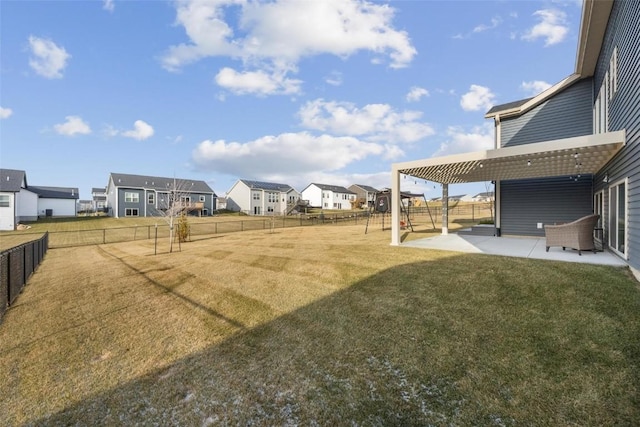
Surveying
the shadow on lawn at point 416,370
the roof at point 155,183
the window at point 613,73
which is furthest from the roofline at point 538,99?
the roof at point 155,183

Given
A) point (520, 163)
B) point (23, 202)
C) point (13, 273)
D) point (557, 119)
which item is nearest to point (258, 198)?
point (23, 202)

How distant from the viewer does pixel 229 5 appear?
440 inches

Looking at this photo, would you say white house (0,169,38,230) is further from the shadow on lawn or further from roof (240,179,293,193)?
the shadow on lawn

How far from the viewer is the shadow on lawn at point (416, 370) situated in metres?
2.63

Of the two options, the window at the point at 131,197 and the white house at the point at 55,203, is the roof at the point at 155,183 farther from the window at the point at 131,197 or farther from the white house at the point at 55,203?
the white house at the point at 55,203

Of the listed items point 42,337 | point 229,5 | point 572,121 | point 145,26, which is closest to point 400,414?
point 42,337

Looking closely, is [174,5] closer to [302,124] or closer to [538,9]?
[538,9]

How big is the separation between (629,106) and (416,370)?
689cm

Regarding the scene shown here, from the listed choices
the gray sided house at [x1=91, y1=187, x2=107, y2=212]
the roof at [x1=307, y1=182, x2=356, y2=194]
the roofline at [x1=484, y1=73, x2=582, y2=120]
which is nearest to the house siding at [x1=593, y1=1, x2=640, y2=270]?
the roofline at [x1=484, y1=73, x2=582, y2=120]

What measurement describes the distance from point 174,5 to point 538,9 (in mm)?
13099

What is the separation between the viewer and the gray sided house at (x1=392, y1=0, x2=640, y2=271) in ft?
19.2

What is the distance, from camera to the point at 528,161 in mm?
8469

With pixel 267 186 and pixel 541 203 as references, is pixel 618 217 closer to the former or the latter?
pixel 541 203

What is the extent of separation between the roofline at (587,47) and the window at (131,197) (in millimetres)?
40356
